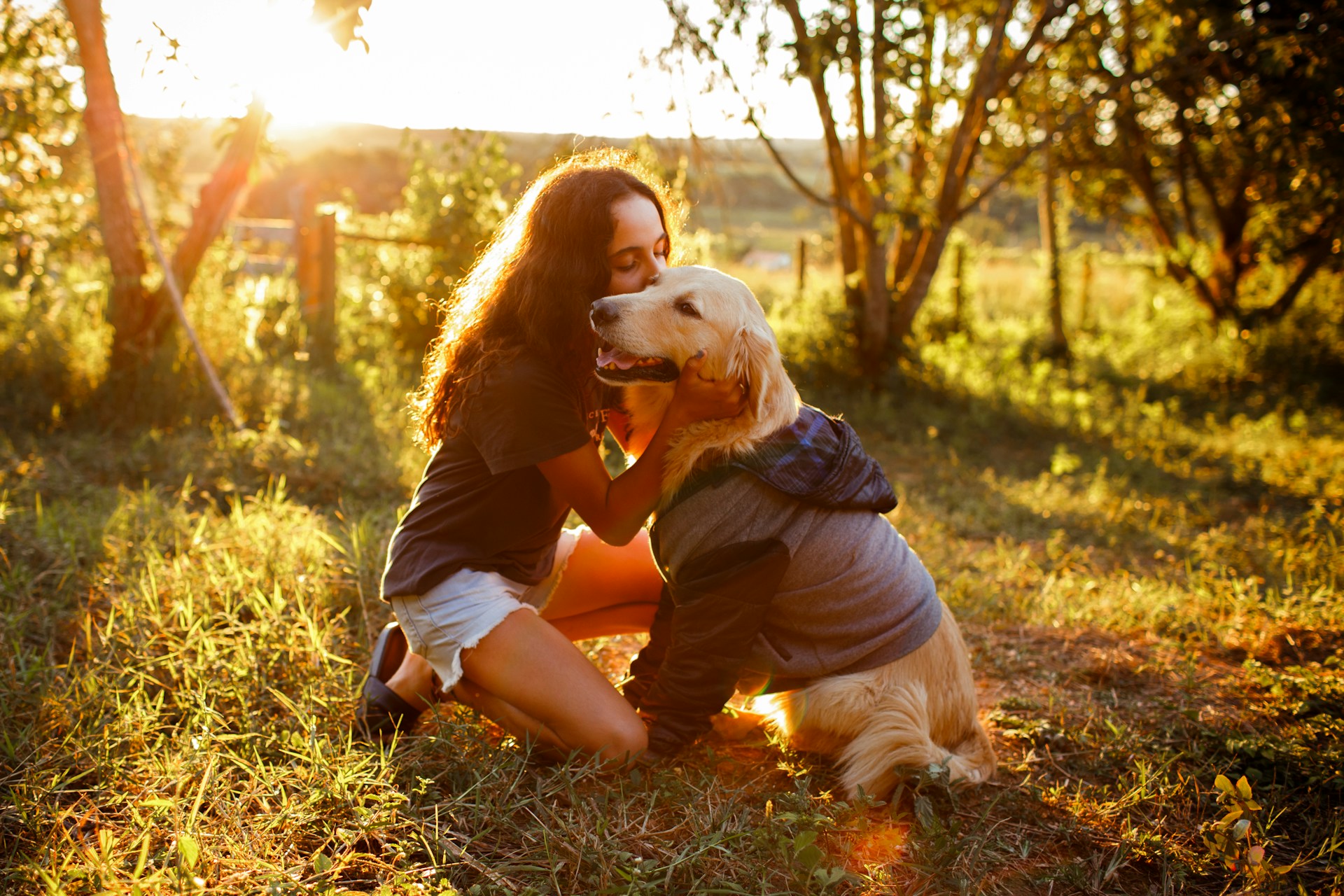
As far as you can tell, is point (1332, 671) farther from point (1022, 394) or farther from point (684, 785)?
point (1022, 394)

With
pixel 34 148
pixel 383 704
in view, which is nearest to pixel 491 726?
pixel 383 704

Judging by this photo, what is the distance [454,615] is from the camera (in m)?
2.17

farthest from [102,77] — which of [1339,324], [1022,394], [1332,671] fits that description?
[1339,324]

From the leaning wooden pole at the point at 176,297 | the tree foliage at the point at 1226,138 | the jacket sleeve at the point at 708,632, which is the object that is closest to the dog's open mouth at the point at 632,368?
the jacket sleeve at the point at 708,632

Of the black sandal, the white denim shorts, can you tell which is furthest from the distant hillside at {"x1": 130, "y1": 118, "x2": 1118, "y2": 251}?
the black sandal

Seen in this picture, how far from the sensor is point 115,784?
1.91 m

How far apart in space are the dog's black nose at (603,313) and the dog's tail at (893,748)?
117 cm

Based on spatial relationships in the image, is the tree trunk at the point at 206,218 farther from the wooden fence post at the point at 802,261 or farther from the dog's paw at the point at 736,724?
the wooden fence post at the point at 802,261

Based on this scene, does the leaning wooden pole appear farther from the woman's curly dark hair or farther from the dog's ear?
the dog's ear

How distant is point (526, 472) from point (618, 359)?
0.43 m

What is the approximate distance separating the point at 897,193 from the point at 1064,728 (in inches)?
192

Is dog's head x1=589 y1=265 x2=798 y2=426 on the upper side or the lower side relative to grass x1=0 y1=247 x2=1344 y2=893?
upper

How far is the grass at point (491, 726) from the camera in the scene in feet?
5.92

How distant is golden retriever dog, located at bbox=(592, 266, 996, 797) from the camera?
203 cm
